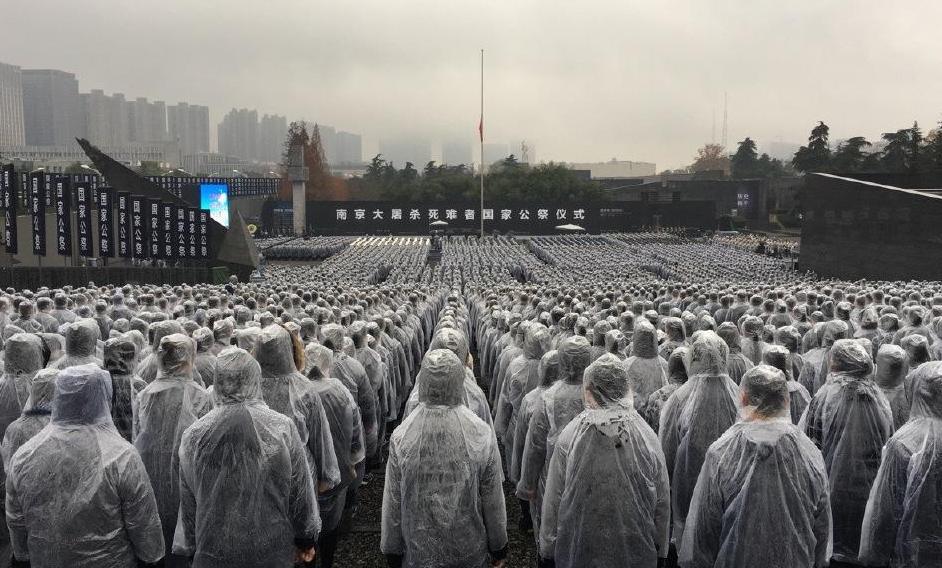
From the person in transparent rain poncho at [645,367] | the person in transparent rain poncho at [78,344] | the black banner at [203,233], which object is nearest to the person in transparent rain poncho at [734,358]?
the person in transparent rain poncho at [645,367]

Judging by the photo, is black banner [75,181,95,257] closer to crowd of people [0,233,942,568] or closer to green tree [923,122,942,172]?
crowd of people [0,233,942,568]

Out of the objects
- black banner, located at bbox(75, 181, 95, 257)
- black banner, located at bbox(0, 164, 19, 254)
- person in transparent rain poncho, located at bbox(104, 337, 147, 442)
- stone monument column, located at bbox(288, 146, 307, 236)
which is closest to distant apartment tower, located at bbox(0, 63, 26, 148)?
stone monument column, located at bbox(288, 146, 307, 236)

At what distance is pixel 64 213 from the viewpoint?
2428 cm

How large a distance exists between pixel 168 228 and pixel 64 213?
3.23m

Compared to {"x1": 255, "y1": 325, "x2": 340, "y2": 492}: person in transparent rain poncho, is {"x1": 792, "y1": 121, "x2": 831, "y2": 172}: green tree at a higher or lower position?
higher

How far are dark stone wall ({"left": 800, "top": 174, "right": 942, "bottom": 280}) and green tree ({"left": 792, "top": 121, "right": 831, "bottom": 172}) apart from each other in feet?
120

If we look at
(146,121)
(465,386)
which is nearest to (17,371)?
(465,386)

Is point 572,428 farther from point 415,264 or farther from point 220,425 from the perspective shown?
point 415,264

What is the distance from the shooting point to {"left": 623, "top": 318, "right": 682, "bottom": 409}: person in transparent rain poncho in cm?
599

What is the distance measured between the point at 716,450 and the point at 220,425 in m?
2.41

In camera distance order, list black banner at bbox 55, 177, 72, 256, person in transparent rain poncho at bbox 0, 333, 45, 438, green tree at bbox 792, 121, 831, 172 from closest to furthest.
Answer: person in transparent rain poncho at bbox 0, 333, 45, 438
black banner at bbox 55, 177, 72, 256
green tree at bbox 792, 121, 831, 172

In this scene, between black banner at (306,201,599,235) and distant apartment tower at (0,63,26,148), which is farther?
distant apartment tower at (0,63,26,148)

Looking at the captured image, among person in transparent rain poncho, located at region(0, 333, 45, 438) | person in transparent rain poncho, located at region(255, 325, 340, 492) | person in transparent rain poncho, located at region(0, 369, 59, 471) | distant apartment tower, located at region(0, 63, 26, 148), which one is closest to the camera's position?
person in transparent rain poncho, located at region(0, 369, 59, 471)

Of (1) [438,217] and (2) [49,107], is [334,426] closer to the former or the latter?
Answer: (1) [438,217]
